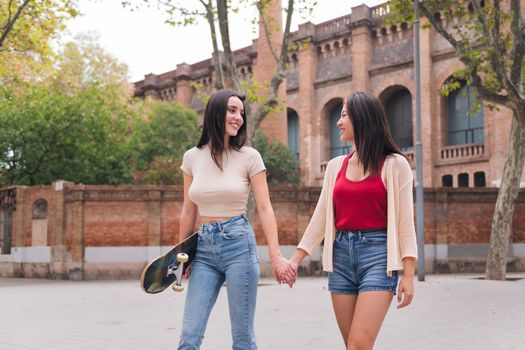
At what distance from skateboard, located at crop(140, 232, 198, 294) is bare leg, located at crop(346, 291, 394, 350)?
1.02m

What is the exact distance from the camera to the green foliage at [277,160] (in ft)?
102

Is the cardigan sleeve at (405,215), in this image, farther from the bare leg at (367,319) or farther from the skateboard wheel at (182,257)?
the skateboard wheel at (182,257)

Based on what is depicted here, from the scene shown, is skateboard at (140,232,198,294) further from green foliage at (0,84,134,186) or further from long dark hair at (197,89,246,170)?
green foliage at (0,84,134,186)

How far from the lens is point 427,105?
29.9 meters

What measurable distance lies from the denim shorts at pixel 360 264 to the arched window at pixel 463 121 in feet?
89.8

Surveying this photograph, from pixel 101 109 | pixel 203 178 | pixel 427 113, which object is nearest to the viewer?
pixel 203 178

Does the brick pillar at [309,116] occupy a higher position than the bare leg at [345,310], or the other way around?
the brick pillar at [309,116]

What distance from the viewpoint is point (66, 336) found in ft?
25.0

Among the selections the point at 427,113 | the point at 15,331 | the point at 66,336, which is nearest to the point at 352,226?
the point at 66,336

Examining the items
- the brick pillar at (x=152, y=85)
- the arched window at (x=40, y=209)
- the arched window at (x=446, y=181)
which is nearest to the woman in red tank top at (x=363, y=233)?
the arched window at (x=40, y=209)

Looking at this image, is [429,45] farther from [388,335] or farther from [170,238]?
[388,335]

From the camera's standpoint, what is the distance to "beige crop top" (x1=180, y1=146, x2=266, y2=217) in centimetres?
374

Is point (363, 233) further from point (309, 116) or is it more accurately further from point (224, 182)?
point (309, 116)

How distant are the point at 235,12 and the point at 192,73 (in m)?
27.7
